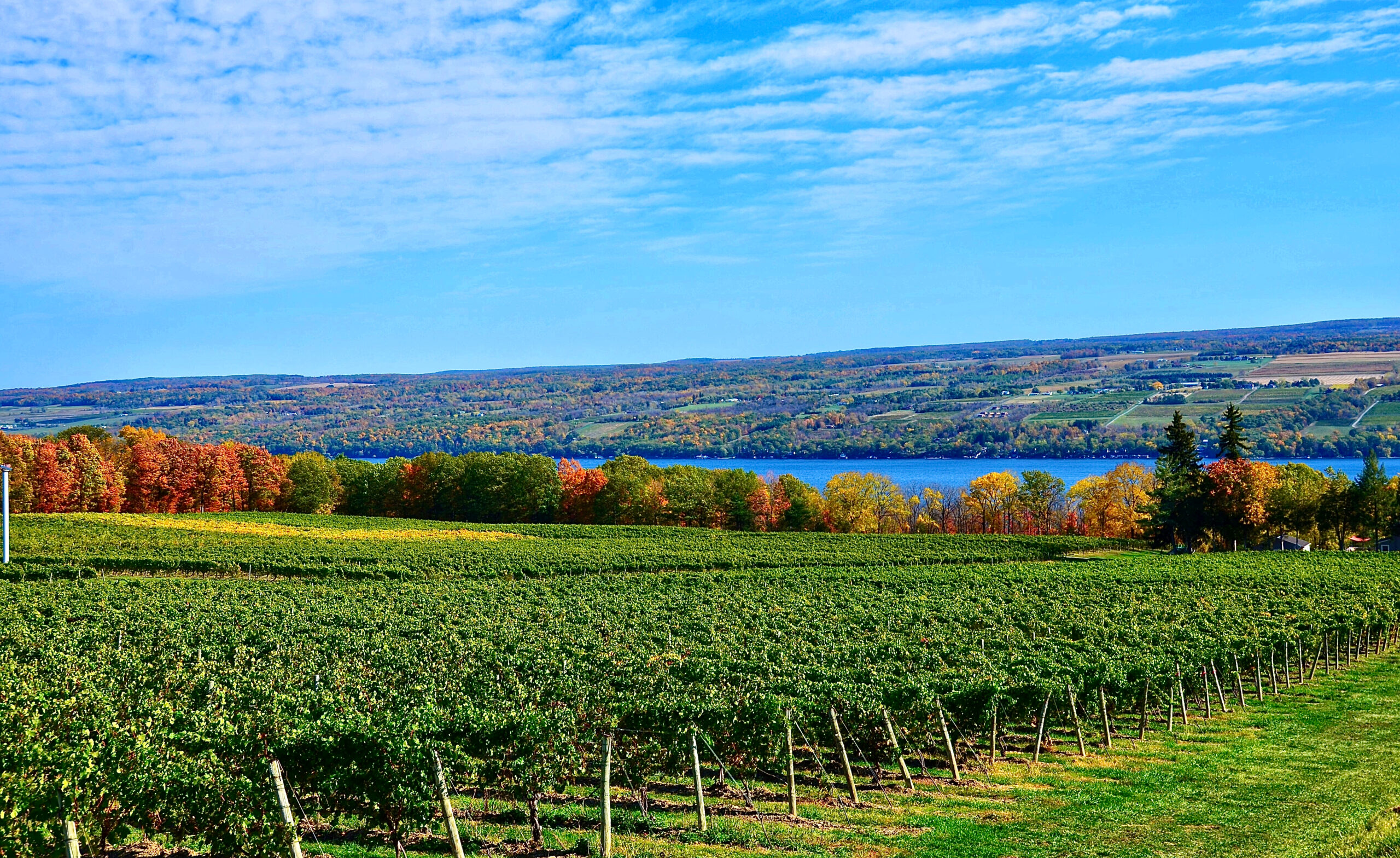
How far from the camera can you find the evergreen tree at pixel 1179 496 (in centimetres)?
7369

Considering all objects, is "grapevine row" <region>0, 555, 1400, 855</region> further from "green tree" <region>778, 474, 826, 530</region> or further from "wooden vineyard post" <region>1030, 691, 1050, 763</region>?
"green tree" <region>778, 474, 826, 530</region>

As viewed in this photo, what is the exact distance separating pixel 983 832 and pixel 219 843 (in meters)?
11.0

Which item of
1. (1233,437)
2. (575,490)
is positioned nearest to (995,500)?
(1233,437)

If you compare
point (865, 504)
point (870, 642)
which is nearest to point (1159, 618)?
point (870, 642)

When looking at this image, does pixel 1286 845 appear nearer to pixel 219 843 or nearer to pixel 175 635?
pixel 219 843

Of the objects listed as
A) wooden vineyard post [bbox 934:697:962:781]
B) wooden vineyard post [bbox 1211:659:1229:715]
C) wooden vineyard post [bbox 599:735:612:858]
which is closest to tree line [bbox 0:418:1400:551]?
wooden vineyard post [bbox 1211:659:1229:715]

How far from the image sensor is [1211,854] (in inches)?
560

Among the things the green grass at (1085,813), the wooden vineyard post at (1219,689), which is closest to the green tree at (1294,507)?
the wooden vineyard post at (1219,689)

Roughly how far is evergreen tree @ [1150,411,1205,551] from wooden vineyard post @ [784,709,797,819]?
Result: 219 ft

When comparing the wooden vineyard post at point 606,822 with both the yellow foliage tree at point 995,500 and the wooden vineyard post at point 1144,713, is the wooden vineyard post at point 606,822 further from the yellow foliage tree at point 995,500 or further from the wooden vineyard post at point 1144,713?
the yellow foliage tree at point 995,500

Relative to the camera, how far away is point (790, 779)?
16.0 m

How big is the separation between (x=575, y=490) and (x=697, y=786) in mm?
85066

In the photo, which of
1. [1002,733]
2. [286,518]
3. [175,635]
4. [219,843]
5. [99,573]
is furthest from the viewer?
[286,518]

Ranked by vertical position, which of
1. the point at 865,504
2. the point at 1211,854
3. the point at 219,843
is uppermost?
the point at 219,843
